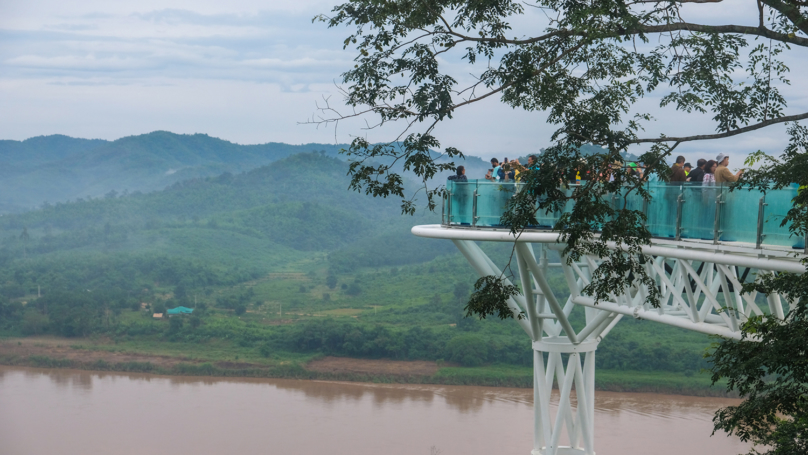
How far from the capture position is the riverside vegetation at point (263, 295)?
154ft

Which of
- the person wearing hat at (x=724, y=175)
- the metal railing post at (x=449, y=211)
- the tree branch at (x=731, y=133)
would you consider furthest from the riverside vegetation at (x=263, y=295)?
the tree branch at (x=731, y=133)

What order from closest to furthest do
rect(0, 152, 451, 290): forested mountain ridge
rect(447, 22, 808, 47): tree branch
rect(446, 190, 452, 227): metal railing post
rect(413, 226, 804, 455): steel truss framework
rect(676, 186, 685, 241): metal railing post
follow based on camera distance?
rect(447, 22, 808, 47): tree branch < rect(413, 226, 804, 455): steel truss framework < rect(676, 186, 685, 241): metal railing post < rect(446, 190, 452, 227): metal railing post < rect(0, 152, 451, 290): forested mountain ridge

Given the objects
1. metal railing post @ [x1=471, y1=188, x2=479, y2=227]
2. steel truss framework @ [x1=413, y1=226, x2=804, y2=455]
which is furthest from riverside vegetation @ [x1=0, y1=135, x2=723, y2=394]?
metal railing post @ [x1=471, y1=188, x2=479, y2=227]

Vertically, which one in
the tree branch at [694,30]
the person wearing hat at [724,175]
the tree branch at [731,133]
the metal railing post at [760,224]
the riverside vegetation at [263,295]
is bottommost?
the riverside vegetation at [263,295]

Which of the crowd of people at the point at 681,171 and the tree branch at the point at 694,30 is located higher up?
the tree branch at the point at 694,30

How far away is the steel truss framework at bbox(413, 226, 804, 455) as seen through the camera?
9.26m

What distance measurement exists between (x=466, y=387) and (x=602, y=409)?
8.15 meters

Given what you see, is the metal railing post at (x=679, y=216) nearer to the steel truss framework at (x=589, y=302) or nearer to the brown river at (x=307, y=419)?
the steel truss framework at (x=589, y=302)

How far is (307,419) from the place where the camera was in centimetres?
3581

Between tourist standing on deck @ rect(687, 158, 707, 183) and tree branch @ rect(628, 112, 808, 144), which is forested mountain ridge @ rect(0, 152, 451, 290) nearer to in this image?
tourist standing on deck @ rect(687, 158, 707, 183)

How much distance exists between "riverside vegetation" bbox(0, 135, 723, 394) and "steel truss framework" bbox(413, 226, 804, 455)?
29.1 metres

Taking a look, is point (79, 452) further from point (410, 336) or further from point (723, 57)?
point (723, 57)

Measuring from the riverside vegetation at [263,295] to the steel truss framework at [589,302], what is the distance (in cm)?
2911

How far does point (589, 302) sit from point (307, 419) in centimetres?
2450
